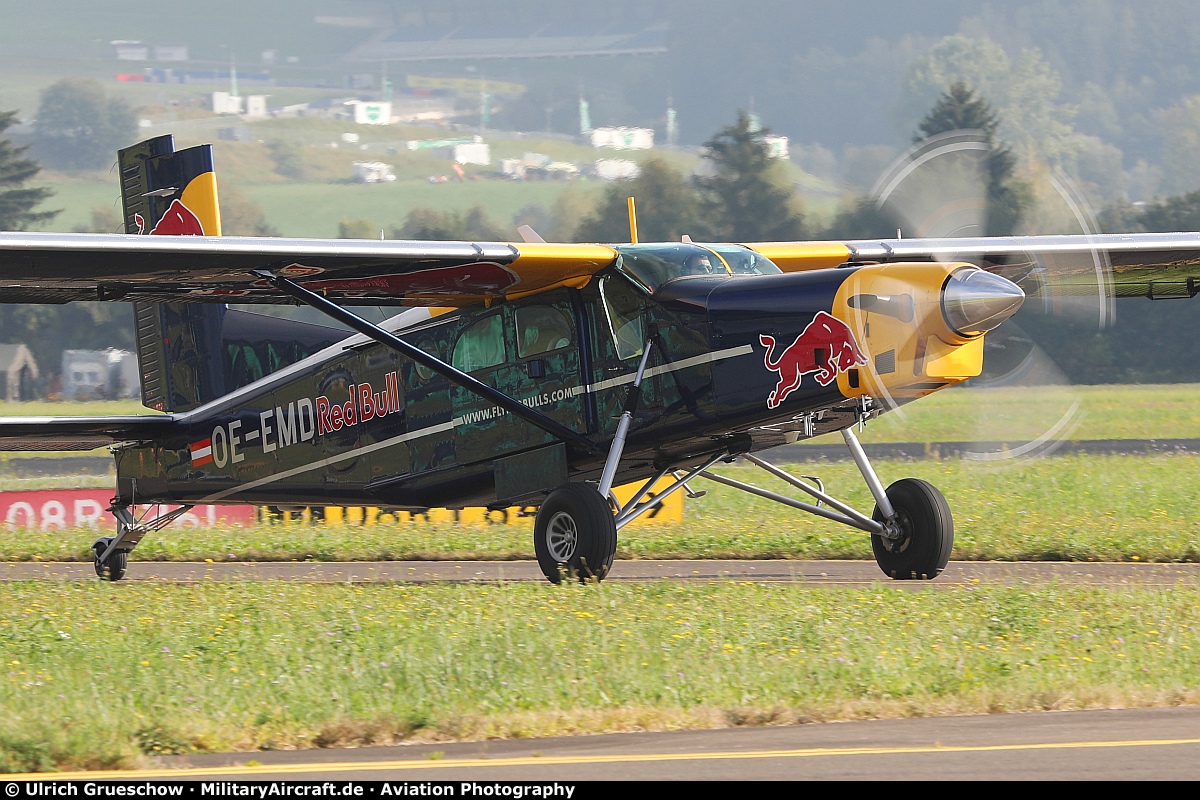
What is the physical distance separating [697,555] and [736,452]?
4.08 meters

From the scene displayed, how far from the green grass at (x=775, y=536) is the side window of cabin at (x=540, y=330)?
157 inches

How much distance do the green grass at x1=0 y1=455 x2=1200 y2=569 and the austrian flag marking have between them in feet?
5.45

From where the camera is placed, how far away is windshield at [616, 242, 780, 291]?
41.7 ft

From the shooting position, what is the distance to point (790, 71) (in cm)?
18888

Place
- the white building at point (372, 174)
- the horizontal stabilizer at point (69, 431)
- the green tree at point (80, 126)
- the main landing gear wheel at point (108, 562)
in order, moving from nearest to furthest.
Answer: the horizontal stabilizer at point (69, 431) < the main landing gear wheel at point (108, 562) < the white building at point (372, 174) < the green tree at point (80, 126)

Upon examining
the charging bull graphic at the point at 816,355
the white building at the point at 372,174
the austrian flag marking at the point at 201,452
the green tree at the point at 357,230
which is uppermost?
the white building at the point at 372,174

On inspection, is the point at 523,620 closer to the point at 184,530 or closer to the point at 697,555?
the point at 697,555

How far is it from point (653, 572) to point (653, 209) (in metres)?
46.2

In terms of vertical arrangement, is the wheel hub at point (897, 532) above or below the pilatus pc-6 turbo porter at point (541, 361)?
below

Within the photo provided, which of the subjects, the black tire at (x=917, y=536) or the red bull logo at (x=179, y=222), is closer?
the black tire at (x=917, y=536)

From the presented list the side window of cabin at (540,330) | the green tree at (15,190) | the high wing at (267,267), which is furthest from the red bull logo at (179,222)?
the green tree at (15,190)

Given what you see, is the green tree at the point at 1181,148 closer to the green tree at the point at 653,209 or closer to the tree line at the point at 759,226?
the tree line at the point at 759,226

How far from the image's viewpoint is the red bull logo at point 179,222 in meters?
16.8

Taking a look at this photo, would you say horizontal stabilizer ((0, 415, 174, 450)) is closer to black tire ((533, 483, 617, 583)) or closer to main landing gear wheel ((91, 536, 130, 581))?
main landing gear wheel ((91, 536, 130, 581))
